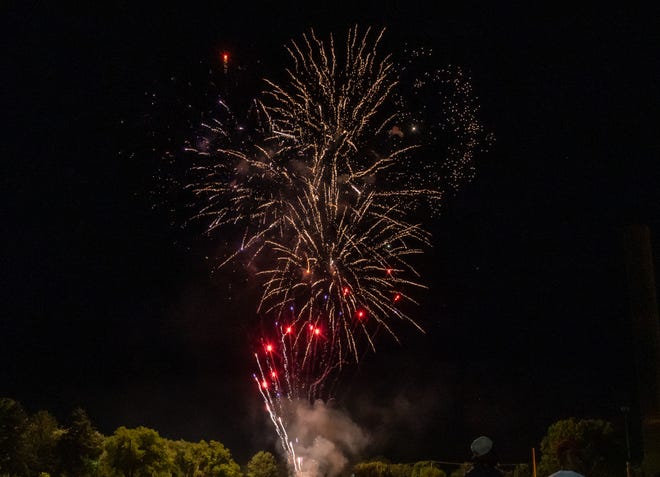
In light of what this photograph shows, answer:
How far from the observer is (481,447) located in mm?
6492

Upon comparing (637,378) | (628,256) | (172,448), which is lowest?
(172,448)

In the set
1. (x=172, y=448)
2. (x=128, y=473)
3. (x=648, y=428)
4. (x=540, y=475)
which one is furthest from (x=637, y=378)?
(x=172, y=448)

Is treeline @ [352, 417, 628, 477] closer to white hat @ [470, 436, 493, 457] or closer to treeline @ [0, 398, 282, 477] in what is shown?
treeline @ [0, 398, 282, 477]

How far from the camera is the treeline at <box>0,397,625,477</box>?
4666 cm

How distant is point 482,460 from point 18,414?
46.7 m

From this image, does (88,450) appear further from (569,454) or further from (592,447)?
(569,454)

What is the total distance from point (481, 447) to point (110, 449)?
4972 cm

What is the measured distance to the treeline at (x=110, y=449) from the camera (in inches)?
1837

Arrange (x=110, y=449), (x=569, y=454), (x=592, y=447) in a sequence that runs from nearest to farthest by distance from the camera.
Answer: (x=569, y=454)
(x=592, y=447)
(x=110, y=449)

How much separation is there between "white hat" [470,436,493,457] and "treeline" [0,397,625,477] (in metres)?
38.7

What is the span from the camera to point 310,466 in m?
70.0

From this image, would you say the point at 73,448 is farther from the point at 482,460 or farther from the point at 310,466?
the point at 482,460

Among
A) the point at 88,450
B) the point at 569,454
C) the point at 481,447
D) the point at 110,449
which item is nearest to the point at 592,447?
the point at 110,449

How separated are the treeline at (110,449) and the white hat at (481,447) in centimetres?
3871
